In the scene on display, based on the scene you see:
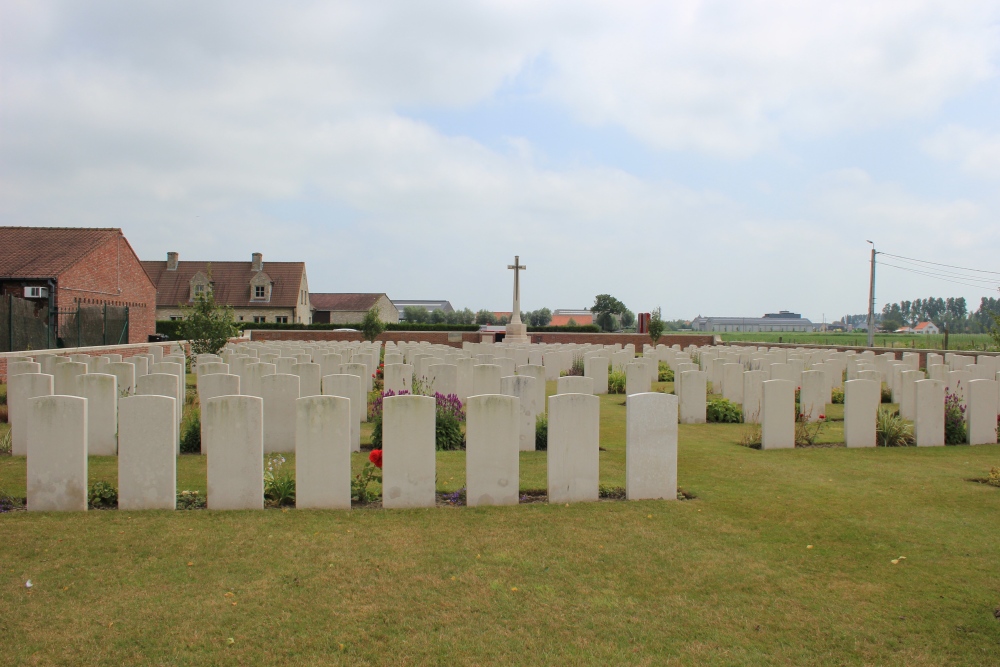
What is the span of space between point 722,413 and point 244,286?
1855 inches

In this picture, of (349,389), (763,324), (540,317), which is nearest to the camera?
(349,389)

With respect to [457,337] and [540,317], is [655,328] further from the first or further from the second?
[540,317]

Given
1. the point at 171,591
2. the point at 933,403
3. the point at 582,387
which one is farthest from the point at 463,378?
the point at 171,591

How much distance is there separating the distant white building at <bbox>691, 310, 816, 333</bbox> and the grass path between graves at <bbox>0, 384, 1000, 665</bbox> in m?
123

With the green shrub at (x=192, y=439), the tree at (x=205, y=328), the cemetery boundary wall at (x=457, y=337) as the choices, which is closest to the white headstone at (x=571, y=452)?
the green shrub at (x=192, y=439)

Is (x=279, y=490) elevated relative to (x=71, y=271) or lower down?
lower down

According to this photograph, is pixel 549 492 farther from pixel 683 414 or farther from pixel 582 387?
pixel 683 414

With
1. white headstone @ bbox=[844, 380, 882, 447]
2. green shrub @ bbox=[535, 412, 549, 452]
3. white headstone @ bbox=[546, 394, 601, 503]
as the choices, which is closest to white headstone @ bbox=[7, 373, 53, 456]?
green shrub @ bbox=[535, 412, 549, 452]

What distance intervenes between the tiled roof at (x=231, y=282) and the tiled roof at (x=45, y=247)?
65.1 ft

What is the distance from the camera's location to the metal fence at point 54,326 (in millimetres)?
18344

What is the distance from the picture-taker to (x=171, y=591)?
4125 millimetres

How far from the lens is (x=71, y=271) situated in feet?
90.6

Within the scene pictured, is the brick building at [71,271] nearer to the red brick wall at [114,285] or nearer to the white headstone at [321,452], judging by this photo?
the red brick wall at [114,285]

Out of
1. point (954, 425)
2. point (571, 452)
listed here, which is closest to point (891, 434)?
point (954, 425)
